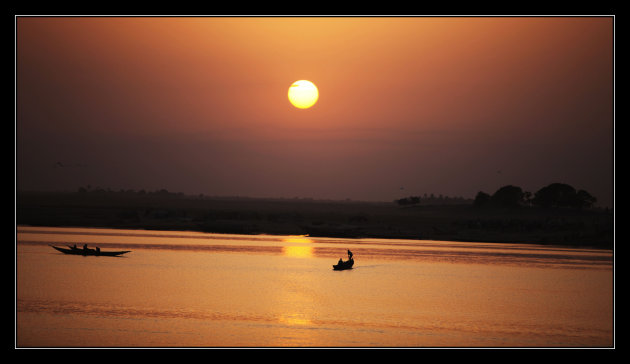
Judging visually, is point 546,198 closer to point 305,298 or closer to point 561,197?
point 561,197

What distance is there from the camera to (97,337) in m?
24.5

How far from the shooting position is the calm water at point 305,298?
25719 mm

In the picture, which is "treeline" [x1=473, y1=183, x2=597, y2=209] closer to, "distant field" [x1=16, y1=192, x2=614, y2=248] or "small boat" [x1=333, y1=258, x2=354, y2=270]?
"distant field" [x1=16, y1=192, x2=614, y2=248]

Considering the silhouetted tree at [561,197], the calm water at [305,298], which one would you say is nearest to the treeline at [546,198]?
the silhouetted tree at [561,197]

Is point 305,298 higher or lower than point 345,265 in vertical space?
lower

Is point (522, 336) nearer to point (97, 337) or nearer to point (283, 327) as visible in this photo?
point (283, 327)

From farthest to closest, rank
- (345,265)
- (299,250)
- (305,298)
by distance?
(299,250) < (345,265) < (305,298)

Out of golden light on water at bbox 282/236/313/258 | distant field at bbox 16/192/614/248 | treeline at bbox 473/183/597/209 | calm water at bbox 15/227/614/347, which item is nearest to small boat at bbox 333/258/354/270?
calm water at bbox 15/227/614/347

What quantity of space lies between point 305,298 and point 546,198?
7808 centimetres

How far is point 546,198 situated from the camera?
10425 cm

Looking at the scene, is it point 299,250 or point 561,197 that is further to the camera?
point 561,197

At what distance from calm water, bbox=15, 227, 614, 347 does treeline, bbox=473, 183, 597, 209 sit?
44495 millimetres

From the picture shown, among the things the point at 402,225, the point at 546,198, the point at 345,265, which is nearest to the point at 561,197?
the point at 546,198

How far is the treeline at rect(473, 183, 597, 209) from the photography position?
101m
